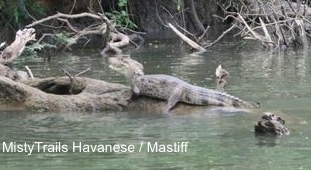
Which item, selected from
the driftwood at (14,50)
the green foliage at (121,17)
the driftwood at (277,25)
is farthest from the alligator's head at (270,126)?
the green foliage at (121,17)

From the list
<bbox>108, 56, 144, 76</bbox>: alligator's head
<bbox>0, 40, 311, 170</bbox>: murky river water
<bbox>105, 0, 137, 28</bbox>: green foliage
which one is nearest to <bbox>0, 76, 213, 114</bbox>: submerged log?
<bbox>0, 40, 311, 170</bbox>: murky river water

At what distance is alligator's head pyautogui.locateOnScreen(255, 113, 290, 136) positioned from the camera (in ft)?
27.7

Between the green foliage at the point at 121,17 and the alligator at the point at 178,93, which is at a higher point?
the green foliage at the point at 121,17

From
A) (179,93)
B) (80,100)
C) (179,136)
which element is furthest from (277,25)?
(179,136)

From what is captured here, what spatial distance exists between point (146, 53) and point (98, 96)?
10.9 meters

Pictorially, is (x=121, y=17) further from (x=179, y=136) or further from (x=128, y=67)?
(x=179, y=136)

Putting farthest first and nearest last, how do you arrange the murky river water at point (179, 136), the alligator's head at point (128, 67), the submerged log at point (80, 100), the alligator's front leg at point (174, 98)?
the alligator's head at point (128, 67)
the submerged log at point (80, 100)
the alligator's front leg at point (174, 98)
the murky river water at point (179, 136)

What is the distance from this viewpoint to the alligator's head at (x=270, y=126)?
332 inches

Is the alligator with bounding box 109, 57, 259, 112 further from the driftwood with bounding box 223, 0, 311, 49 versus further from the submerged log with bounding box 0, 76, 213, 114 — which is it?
the driftwood with bounding box 223, 0, 311, 49

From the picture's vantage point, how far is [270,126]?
8.48m

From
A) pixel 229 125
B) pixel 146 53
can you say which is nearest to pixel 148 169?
pixel 229 125

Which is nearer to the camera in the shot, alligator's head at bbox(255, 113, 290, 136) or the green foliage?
alligator's head at bbox(255, 113, 290, 136)

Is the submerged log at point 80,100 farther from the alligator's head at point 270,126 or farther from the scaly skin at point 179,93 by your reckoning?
the alligator's head at point 270,126

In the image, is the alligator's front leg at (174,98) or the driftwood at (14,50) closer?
the alligator's front leg at (174,98)
